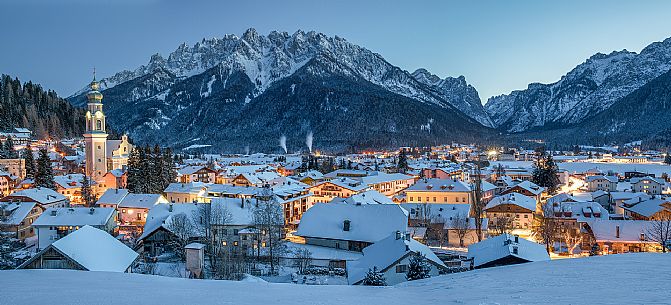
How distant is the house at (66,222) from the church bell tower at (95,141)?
3761 cm

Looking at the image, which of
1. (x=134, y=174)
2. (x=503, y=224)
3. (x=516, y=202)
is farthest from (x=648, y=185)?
(x=134, y=174)

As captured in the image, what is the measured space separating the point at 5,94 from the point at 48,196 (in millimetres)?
96771

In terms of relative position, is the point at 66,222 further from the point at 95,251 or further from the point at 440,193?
the point at 440,193

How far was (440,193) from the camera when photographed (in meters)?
60.6

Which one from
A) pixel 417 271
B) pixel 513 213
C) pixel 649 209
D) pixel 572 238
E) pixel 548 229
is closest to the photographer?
pixel 417 271

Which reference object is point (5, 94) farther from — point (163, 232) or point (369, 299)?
point (369, 299)

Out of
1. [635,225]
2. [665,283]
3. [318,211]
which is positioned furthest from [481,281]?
[635,225]

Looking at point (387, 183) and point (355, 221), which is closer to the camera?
point (355, 221)

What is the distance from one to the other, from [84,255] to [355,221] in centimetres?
1913

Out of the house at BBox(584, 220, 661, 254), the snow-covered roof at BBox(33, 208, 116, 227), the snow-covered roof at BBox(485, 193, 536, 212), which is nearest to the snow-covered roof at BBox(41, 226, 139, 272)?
the snow-covered roof at BBox(33, 208, 116, 227)

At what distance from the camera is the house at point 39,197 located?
4953 centimetres

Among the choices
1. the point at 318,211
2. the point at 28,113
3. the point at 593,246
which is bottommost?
the point at 593,246

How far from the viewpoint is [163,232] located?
116ft

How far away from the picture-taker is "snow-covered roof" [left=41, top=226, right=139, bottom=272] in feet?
70.4
